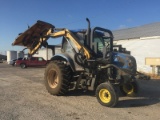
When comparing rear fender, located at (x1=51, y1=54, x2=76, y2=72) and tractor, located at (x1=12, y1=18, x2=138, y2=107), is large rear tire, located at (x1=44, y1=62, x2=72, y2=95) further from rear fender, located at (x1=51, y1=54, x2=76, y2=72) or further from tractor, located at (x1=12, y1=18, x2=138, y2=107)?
rear fender, located at (x1=51, y1=54, x2=76, y2=72)

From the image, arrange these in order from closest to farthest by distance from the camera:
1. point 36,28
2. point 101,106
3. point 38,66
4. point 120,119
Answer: point 120,119 < point 101,106 < point 36,28 < point 38,66

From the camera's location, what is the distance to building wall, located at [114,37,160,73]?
64.6 feet

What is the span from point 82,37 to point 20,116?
13.0 feet

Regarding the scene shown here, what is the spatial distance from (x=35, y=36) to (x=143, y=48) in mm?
12871

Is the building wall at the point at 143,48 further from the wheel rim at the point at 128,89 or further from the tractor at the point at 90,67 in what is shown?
the tractor at the point at 90,67

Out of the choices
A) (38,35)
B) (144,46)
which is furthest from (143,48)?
(38,35)

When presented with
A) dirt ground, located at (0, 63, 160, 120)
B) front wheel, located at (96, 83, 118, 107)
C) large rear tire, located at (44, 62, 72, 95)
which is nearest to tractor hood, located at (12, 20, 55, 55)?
large rear tire, located at (44, 62, 72, 95)

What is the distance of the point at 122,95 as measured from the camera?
925 cm

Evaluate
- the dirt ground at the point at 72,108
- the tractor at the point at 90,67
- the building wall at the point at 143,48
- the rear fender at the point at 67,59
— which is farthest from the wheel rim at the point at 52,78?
the building wall at the point at 143,48

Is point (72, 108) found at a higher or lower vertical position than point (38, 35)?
lower

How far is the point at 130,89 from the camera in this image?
30.0 ft

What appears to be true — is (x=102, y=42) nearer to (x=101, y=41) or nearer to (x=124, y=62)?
(x=101, y=41)

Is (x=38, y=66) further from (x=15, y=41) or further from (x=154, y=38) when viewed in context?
(x=15, y=41)

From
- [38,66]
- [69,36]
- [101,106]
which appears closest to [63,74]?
[69,36]
